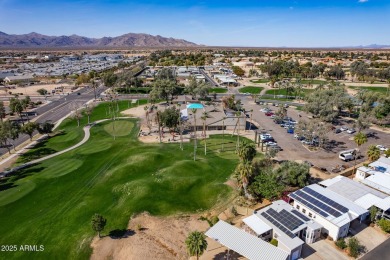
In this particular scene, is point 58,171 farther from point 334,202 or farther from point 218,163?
point 334,202

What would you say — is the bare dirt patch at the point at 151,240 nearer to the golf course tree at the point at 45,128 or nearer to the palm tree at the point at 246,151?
the palm tree at the point at 246,151

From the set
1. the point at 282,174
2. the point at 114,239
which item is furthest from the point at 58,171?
the point at 282,174

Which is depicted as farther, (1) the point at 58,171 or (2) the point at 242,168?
(1) the point at 58,171

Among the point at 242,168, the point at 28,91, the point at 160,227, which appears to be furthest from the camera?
the point at 28,91

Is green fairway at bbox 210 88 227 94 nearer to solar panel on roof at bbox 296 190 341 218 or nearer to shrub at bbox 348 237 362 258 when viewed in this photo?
solar panel on roof at bbox 296 190 341 218

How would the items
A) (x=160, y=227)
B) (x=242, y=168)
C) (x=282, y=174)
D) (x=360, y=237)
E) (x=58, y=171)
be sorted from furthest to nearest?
(x=58, y=171)
(x=282, y=174)
(x=242, y=168)
(x=160, y=227)
(x=360, y=237)

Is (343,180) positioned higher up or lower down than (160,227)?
higher up

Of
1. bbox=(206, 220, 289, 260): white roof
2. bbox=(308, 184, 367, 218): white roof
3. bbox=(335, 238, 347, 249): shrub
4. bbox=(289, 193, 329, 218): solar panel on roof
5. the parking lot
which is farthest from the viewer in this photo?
the parking lot

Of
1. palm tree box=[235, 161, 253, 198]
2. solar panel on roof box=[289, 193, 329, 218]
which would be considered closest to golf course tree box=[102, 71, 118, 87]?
palm tree box=[235, 161, 253, 198]

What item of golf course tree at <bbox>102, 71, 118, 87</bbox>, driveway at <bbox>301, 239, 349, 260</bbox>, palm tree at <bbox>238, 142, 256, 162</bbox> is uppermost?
golf course tree at <bbox>102, 71, 118, 87</bbox>
